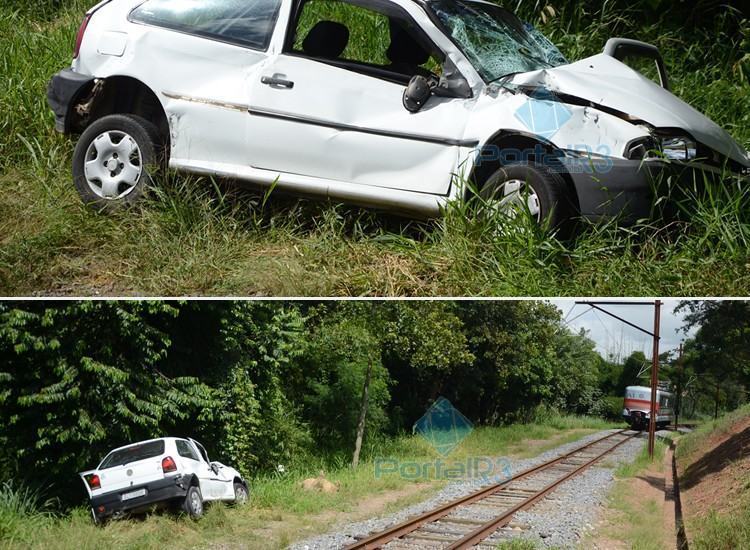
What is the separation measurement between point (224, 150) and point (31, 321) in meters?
2.26

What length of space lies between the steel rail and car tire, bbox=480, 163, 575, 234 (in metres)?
2.04

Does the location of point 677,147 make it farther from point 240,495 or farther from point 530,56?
point 240,495

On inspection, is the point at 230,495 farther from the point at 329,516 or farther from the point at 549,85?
the point at 549,85

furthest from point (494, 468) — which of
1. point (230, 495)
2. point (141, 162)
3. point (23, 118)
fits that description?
point (23, 118)

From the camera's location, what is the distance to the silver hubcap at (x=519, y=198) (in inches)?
262

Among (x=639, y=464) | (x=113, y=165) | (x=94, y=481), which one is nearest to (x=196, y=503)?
(x=94, y=481)

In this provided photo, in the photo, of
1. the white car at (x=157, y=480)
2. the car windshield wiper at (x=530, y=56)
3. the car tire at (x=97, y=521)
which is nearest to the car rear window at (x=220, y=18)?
the car windshield wiper at (x=530, y=56)

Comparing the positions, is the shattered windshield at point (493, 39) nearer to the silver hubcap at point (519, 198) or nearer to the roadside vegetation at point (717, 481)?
the silver hubcap at point (519, 198)

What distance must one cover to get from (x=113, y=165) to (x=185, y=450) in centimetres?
247

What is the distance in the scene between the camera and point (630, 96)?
6.68 meters

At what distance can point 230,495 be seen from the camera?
760 centimetres

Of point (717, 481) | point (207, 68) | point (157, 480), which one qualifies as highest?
point (207, 68)

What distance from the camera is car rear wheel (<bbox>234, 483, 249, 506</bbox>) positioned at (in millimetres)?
7590

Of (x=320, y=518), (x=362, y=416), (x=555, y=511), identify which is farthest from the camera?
(x=362, y=416)
